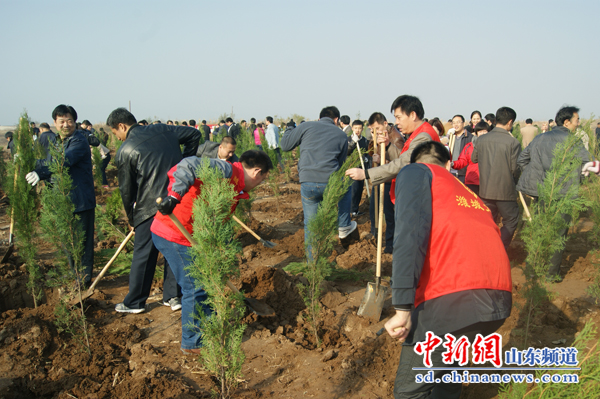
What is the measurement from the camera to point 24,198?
5.05 meters

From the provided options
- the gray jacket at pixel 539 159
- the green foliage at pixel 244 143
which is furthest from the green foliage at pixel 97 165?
the gray jacket at pixel 539 159

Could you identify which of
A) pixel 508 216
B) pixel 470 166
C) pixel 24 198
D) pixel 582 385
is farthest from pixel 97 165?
pixel 582 385

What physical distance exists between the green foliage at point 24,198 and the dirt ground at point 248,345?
0.42 meters

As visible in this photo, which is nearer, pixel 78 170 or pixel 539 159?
pixel 78 170

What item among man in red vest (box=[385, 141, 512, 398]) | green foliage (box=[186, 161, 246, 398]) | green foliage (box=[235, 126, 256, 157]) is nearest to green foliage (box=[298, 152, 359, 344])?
green foliage (box=[186, 161, 246, 398])

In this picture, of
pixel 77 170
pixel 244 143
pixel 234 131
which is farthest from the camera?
pixel 234 131

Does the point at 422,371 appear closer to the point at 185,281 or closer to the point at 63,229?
the point at 185,281

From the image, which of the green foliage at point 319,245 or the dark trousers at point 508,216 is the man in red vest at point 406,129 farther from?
the dark trousers at point 508,216

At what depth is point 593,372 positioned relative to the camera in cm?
201

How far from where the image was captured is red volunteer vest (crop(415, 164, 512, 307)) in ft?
6.32

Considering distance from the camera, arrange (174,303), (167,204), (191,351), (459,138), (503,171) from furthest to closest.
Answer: (459,138) → (503,171) → (174,303) → (191,351) → (167,204)

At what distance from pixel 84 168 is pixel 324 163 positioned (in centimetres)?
305

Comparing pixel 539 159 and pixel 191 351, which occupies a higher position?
pixel 539 159

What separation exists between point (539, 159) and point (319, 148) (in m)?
2.84
